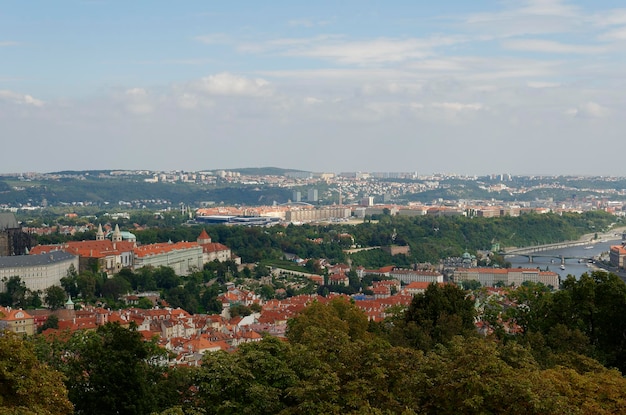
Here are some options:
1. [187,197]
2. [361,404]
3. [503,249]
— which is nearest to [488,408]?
[361,404]

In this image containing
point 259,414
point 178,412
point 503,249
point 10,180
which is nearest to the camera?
point 178,412

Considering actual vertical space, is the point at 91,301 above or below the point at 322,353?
below

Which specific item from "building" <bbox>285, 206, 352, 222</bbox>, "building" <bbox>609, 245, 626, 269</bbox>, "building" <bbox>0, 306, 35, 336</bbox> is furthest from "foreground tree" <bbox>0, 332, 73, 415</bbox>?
"building" <bbox>285, 206, 352, 222</bbox>

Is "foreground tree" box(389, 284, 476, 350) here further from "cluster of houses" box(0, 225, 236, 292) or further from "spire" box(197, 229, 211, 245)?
"spire" box(197, 229, 211, 245)

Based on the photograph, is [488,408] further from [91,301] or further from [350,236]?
[350,236]

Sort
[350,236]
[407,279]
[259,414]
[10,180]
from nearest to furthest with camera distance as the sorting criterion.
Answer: [259,414], [407,279], [350,236], [10,180]

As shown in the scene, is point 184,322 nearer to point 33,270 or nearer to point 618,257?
point 33,270

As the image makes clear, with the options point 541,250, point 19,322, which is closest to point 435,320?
point 19,322
